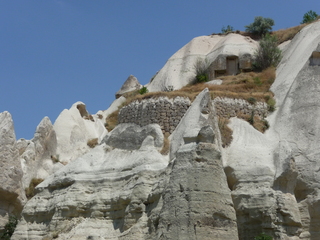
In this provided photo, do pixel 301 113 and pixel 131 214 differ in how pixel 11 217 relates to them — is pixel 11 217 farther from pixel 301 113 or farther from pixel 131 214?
pixel 301 113

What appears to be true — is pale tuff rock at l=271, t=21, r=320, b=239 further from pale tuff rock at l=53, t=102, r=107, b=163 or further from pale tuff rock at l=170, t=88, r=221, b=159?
pale tuff rock at l=53, t=102, r=107, b=163

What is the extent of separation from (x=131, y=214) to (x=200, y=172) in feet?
18.9

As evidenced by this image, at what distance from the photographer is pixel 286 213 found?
2228 centimetres

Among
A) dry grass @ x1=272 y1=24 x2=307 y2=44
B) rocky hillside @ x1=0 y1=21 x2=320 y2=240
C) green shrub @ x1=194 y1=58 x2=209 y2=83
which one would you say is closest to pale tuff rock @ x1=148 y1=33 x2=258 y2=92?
green shrub @ x1=194 y1=58 x2=209 y2=83

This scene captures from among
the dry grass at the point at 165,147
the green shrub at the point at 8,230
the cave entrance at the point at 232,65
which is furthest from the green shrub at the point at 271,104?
the green shrub at the point at 8,230

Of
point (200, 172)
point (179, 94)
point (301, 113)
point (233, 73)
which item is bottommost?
point (200, 172)

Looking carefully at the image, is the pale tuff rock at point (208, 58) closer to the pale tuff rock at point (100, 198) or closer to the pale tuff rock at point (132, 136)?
the pale tuff rock at point (132, 136)

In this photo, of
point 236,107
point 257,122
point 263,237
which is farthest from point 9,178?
point 263,237

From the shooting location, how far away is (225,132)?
27156 millimetres

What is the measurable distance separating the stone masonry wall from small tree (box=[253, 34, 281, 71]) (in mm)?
10971

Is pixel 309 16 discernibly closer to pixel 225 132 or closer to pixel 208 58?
pixel 208 58

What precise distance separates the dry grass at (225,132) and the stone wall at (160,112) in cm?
216

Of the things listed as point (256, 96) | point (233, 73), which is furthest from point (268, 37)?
point (256, 96)

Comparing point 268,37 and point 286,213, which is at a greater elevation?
point 268,37
